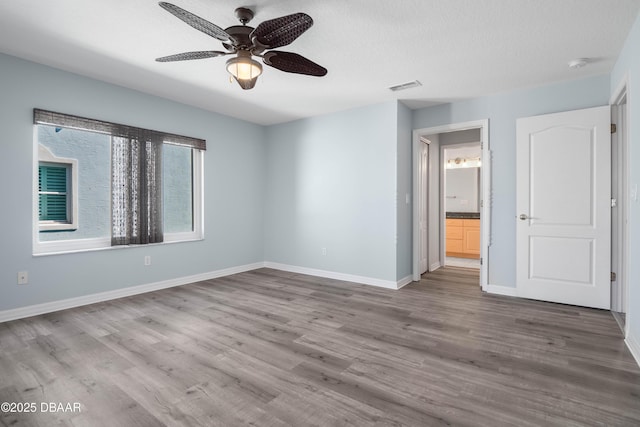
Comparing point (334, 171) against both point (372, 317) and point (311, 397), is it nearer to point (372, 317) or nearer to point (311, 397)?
point (372, 317)

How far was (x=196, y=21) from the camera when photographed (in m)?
1.94

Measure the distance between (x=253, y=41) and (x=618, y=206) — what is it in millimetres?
3843

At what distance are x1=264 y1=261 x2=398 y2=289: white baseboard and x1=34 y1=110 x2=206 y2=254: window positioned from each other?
5.54ft

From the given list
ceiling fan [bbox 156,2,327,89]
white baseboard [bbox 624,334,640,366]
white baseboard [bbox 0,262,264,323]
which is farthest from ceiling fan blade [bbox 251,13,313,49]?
white baseboard [bbox 0,262,264,323]

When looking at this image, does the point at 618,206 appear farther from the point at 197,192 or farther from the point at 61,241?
the point at 61,241

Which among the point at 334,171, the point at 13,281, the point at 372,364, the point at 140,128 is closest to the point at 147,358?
the point at 372,364

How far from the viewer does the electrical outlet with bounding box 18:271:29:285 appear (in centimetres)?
307

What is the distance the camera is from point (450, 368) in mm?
2121

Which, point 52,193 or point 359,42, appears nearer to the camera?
point 359,42

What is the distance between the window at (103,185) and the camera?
335 centimetres

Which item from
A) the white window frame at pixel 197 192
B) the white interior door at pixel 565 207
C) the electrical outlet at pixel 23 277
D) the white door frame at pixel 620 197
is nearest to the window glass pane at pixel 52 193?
the electrical outlet at pixel 23 277

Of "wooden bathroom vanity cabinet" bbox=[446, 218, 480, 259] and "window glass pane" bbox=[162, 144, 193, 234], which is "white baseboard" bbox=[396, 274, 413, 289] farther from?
"window glass pane" bbox=[162, 144, 193, 234]

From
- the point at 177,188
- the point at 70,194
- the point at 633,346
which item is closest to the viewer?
the point at 633,346

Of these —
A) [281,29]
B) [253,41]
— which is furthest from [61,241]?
[281,29]
